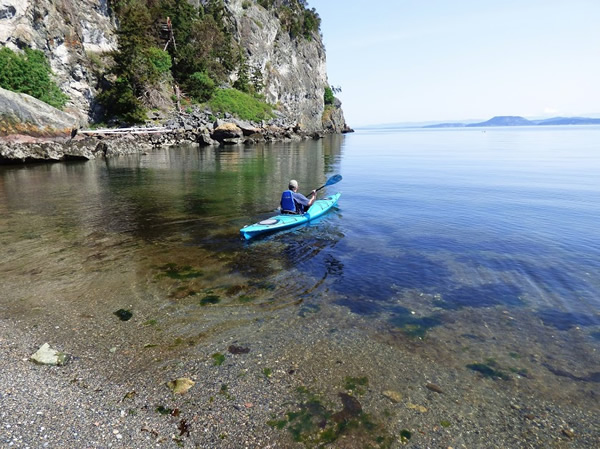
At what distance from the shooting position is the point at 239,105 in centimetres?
6625

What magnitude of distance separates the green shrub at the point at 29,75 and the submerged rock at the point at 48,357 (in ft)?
126

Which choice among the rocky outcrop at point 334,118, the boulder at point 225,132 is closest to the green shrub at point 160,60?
the boulder at point 225,132

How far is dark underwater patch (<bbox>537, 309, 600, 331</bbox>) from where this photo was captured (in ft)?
22.6

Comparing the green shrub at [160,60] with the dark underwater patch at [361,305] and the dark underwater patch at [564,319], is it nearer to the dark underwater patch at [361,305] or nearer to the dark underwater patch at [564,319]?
the dark underwater patch at [361,305]

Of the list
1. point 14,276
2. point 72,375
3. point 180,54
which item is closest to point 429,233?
point 72,375

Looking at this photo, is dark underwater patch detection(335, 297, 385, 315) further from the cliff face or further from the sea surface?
the cliff face

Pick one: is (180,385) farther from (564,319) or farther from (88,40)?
(88,40)

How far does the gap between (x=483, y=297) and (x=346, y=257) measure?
3592 millimetres

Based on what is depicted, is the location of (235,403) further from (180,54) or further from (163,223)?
(180,54)

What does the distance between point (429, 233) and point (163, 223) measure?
30.6 feet

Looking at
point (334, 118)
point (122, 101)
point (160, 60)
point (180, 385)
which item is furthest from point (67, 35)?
point (334, 118)

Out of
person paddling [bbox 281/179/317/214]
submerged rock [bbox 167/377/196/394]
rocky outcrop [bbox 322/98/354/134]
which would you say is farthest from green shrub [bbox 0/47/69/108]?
rocky outcrop [bbox 322/98/354/134]

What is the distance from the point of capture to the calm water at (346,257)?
714cm

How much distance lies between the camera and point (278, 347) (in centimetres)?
596
